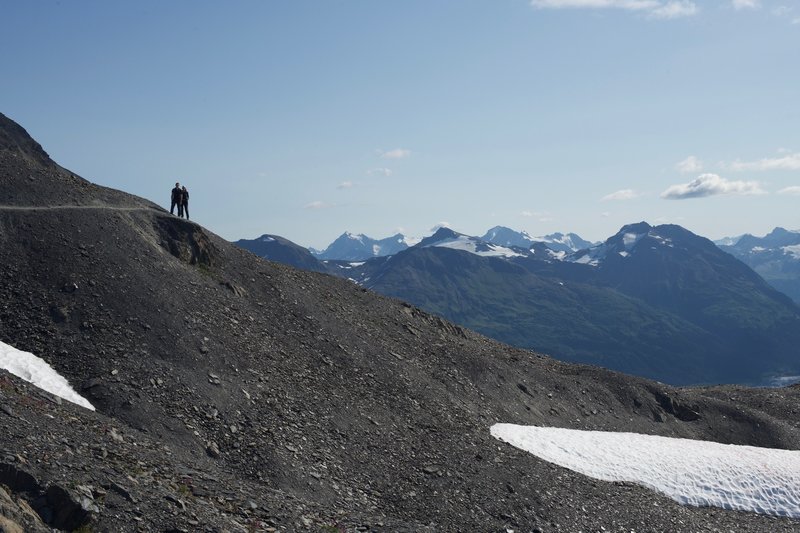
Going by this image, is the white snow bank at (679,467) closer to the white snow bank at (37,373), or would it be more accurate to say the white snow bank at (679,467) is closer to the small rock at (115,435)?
the small rock at (115,435)

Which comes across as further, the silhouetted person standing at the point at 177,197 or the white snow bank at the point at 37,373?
the silhouetted person standing at the point at 177,197

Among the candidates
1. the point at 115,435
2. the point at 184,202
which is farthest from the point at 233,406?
the point at 184,202

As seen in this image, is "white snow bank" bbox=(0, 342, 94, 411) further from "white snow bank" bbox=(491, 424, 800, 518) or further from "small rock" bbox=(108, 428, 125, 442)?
"white snow bank" bbox=(491, 424, 800, 518)

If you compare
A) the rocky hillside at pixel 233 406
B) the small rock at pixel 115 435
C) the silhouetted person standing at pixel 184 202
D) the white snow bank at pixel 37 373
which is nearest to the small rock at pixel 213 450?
the rocky hillside at pixel 233 406

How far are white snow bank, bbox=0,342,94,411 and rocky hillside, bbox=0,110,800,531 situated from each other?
0.58 meters

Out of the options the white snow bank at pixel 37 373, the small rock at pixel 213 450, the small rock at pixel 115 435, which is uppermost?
the white snow bank at pixel 37 373

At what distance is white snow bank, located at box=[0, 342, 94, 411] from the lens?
29344 mm

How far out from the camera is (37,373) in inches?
1196

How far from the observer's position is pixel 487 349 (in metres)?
62.8

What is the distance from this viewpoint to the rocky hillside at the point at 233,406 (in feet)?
68.4

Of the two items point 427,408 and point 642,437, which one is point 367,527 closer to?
point 427,408

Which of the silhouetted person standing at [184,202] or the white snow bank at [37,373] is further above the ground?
the silhouetted person standing at [184,202]

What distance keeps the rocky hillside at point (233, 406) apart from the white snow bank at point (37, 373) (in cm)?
58

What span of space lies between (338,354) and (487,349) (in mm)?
22624
